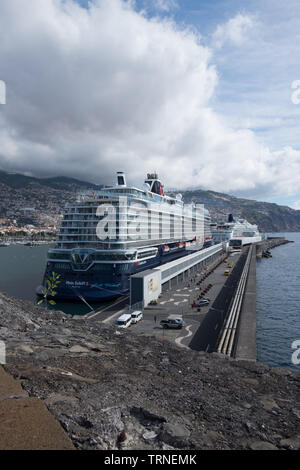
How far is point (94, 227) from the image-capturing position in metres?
37.2

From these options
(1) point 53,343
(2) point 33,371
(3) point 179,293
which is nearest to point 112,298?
(3) point 179,293

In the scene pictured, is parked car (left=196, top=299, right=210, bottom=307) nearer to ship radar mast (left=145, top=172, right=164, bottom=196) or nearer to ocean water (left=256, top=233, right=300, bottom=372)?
ocean water (left=256, top=233, right=300, bottom=372)

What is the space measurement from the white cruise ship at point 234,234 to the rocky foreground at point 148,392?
102m

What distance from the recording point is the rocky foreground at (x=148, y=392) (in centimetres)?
696

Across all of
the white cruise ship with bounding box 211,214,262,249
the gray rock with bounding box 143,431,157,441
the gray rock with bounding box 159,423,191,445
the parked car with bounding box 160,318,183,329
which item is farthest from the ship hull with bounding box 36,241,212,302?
the white cruise ship with bounding box 211,214,262,249

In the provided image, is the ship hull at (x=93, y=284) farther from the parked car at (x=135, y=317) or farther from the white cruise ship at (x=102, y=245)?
the parked car at (x=135, y=317)

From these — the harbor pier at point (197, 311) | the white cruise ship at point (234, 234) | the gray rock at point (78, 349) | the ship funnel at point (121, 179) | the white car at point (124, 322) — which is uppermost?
the ship funnel at point (121, 179)

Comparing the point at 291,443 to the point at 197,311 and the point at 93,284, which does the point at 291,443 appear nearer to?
the point at 197,311

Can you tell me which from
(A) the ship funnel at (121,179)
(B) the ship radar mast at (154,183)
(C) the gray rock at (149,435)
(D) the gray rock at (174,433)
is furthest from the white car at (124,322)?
(B) the ship radar mast at (154,183)

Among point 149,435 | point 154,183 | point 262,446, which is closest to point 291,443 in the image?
point 262,446

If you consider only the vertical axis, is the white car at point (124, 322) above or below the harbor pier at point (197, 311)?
above

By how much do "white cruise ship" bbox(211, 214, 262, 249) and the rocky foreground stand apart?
102381 millimetres
